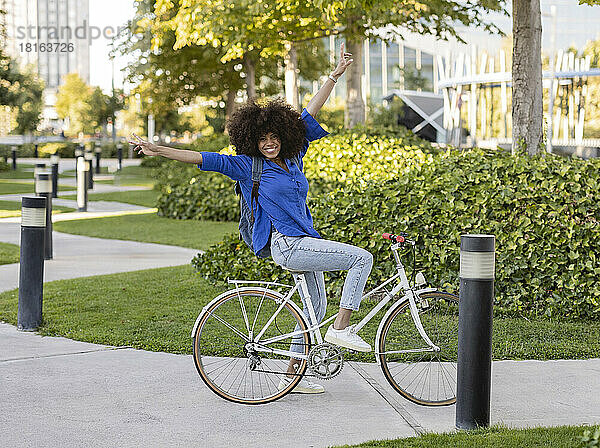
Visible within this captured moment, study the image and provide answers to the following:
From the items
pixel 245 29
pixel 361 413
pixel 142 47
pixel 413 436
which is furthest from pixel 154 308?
pixel 142 47

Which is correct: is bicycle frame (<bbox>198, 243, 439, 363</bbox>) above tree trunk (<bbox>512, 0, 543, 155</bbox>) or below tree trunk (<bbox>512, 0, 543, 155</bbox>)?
below

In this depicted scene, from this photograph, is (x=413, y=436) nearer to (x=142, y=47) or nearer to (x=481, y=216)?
(x=481, y=216)

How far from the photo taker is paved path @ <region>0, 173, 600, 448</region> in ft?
14.9

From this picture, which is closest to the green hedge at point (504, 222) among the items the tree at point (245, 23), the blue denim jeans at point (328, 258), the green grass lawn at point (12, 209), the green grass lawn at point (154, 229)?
the blue denim jeans at point (328, 258)

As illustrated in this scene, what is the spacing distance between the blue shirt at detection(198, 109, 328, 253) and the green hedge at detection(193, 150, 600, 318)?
2.75 meters

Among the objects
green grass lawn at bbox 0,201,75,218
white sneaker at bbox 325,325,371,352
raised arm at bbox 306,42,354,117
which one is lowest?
green grass lawn at bbox 0,201,75,218

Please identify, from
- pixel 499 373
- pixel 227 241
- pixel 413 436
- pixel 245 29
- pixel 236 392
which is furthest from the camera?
pixel 245 29

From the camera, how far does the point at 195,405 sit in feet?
16.7

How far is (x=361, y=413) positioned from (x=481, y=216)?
10.7ft

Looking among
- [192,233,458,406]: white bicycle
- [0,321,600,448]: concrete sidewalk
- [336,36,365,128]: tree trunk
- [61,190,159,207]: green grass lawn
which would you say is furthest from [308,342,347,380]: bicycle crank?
[61,190,159,207]: green grass lawn

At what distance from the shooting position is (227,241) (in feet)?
30.6

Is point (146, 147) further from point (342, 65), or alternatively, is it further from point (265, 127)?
point (342, 65)

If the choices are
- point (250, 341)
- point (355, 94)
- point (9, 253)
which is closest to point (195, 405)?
point (250, 341)

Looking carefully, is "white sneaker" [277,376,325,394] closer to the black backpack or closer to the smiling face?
the black backpack
